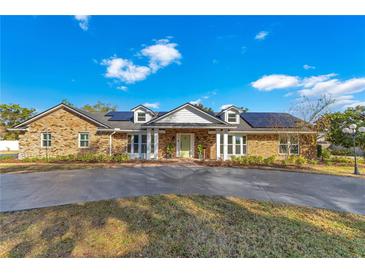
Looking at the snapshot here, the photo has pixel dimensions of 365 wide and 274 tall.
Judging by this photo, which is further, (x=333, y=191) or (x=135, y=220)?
(x=333, y=191)

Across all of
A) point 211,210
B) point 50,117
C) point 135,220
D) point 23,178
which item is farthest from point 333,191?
point 50,117

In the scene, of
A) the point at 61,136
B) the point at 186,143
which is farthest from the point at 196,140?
the point at 61,136

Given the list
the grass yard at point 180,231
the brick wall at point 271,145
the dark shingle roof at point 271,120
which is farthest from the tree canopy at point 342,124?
the grass yard at point 180,231

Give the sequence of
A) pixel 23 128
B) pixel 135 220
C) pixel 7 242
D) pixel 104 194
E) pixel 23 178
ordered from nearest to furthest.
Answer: pixel 7 242
pixel 135 220
pixel 104 194
pixel 23 178
pixel 23 128

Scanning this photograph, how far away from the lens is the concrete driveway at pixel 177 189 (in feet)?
16.6

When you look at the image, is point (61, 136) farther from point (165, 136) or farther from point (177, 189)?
point (177, 189)

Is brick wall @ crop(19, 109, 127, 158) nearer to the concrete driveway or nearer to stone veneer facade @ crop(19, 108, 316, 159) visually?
stone veneer facade @ crop(19, 108, 316, 159)

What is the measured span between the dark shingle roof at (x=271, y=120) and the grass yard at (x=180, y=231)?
12.0 meters

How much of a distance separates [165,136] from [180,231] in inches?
473

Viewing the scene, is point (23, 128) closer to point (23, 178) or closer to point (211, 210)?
point (23, 178)

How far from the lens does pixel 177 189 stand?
6.11 m

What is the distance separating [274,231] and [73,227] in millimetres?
4054
